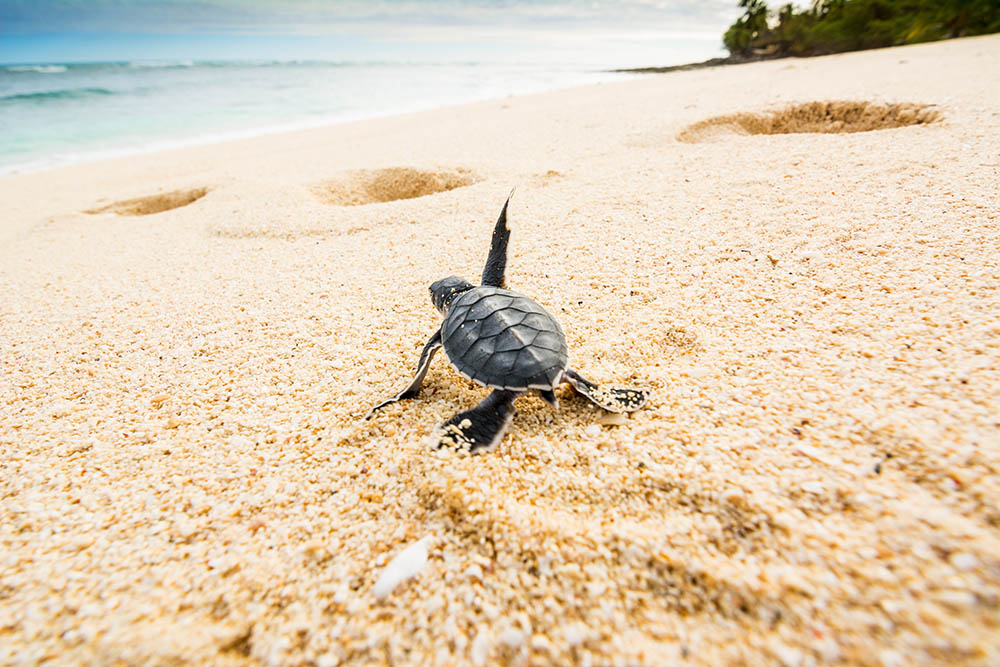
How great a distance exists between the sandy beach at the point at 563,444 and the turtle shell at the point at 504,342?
20cm

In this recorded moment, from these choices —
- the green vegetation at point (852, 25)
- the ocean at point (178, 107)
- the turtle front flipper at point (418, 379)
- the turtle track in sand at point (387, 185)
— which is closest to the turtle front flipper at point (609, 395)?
the turtle front flipper at point (418, 379)

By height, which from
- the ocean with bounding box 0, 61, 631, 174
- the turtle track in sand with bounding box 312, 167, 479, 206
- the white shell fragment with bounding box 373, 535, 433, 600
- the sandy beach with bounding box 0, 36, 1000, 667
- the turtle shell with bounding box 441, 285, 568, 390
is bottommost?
the white shell fragment with bounding box 373, 535, 433, 600

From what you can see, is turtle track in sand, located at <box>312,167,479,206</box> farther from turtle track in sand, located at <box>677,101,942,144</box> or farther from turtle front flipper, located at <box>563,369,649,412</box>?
turtle front flipper, located at <box>563,369,649,412</box>

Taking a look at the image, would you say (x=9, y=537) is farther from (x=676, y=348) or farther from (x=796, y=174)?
(x=796, y=174)

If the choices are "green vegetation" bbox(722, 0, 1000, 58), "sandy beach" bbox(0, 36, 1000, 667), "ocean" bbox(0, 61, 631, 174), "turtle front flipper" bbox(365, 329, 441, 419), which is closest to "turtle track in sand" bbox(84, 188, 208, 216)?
"sandy beach" bbox(0, 36, 1000, 667)

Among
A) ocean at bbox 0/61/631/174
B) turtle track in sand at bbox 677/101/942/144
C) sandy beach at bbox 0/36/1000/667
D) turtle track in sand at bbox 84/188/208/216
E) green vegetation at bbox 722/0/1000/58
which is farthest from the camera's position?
green vegetation at bbox 722/0/1000/58

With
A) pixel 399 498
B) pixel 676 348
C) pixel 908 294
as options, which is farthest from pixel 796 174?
pixel 399 498

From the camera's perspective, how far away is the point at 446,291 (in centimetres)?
203

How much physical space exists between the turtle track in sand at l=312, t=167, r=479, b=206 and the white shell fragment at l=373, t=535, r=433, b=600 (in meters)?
3.64

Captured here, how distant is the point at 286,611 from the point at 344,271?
79.0 inches

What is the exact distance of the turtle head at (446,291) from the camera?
201cm

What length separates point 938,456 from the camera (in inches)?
44.2

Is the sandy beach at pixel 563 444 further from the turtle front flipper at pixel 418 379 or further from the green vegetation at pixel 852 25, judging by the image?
the green vegetation at pixel 852 25

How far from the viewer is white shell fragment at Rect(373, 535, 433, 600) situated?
1.09 m
